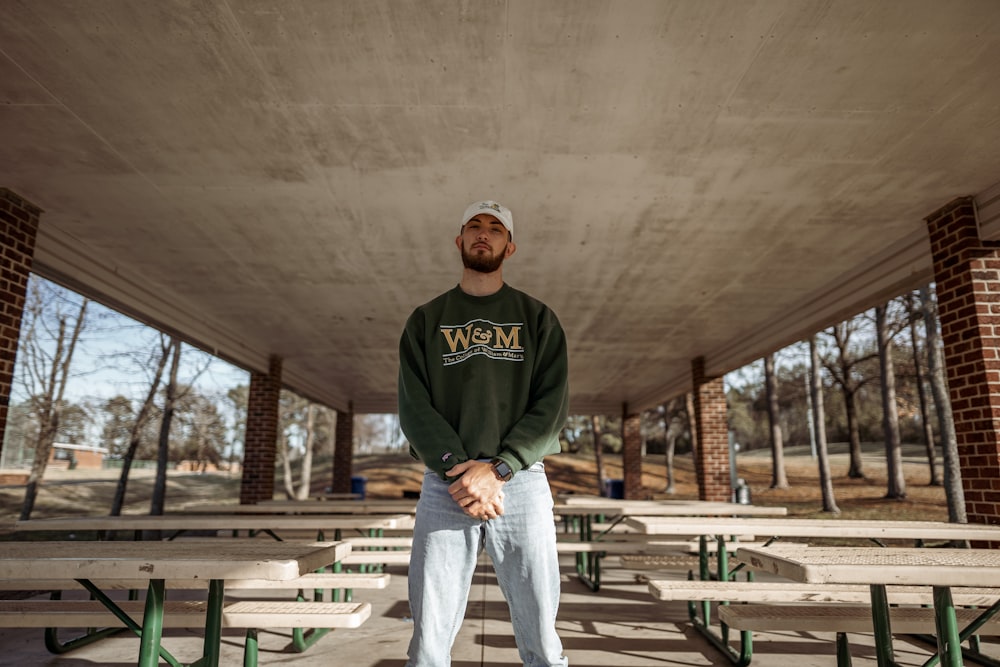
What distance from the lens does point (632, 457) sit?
15.8 m

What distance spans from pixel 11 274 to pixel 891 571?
543 cm

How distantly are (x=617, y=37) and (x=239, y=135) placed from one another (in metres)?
2.35

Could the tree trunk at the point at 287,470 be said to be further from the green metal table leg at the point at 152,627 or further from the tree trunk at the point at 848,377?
the green metal table leg at the point at 152,627

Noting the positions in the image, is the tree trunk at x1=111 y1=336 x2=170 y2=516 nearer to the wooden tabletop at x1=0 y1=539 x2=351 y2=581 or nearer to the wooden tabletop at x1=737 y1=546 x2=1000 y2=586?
the wooden tabletop at x1=0 y1=539 x2=351 y2=581

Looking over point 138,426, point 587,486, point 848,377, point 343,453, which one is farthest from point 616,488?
point 138,426

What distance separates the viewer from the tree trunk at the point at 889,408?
15844mm

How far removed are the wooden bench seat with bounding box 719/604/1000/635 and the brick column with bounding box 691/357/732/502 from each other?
6.77 m

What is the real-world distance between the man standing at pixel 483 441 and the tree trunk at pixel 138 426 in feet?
40.5

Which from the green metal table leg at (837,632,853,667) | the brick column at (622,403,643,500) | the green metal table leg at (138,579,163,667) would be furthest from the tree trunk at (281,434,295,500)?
the green metal table leg at (837,632,853,667)

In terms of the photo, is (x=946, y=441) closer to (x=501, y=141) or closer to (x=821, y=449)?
(x=821, y=449)

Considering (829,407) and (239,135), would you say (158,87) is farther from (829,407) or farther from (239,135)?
(829,407)

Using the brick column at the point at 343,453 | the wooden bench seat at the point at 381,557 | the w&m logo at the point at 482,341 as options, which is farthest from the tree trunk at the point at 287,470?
the w&m logo at the point at 482,341

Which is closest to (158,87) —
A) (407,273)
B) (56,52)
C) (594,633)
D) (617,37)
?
(56,52)

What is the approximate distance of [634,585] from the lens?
20.8 feet
